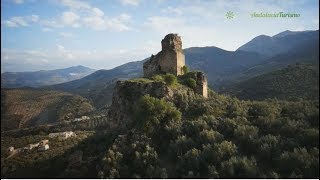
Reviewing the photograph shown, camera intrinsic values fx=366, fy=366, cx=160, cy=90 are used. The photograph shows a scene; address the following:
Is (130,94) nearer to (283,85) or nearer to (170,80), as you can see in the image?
(170,80)

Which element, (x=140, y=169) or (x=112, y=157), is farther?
(x=112, y=157)

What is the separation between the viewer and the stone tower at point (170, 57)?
1283 inches

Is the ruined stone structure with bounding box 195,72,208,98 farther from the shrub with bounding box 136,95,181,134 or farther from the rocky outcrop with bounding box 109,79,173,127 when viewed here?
the shrub with bounding box 136,95,181,134

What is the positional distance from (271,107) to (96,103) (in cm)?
9028

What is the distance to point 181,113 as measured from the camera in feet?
79.8

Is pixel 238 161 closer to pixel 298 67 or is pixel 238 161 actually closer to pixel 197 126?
pixel 197 126

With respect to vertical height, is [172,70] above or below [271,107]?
above

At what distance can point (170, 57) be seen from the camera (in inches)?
1294

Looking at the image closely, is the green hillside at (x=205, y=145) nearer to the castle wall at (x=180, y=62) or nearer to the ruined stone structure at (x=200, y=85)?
the ruined stone structure at (x=200, y=85)

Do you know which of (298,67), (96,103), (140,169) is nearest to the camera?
(140,169)

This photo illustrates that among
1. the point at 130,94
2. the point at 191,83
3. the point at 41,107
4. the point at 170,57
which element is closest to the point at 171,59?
the point at 170,57

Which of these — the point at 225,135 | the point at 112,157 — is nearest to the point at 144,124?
the point at 112,157

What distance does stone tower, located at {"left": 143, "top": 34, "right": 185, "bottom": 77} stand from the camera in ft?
107

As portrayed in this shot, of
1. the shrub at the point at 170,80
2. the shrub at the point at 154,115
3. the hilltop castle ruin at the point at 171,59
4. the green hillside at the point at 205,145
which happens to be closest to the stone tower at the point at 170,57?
the hilltop castle ruin at the point at 171,59
